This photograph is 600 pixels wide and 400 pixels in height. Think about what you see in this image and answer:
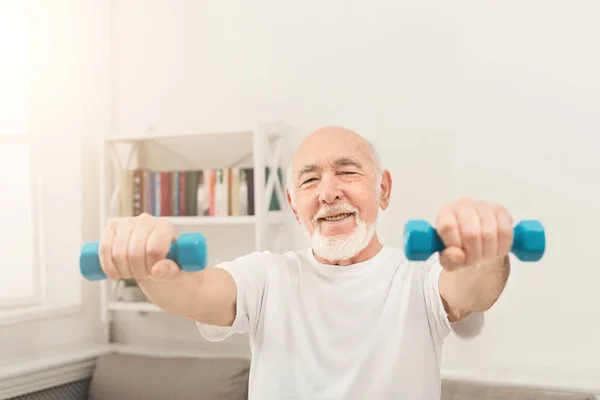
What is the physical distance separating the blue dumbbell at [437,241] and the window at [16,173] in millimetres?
2295

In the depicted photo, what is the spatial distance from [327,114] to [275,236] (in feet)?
1.81

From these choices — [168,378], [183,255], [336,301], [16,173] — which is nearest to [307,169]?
[336,301]

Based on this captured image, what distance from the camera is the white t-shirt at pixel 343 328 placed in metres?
1.35

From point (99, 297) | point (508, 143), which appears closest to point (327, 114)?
point (508, 143)

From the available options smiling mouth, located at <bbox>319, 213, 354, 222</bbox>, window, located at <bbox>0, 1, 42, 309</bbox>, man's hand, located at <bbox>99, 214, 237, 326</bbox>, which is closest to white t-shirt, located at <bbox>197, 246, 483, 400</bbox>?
smiling mouth, located at <bbox>319, 213, 354, 222</bbox>

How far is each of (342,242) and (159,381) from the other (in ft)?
4.89

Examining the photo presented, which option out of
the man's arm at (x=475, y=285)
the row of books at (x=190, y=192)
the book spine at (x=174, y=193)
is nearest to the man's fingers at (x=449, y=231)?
the man's arm at (x=475, y=285)

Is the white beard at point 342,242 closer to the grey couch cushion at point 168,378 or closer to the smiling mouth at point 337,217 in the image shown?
the smiling mouth at point 337,217

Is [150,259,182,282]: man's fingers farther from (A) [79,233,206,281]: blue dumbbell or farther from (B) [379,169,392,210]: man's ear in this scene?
(B) [379,169,392,210]: man's ear

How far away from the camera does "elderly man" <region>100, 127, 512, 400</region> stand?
51.6 inches

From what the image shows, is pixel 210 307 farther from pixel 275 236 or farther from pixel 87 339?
pixel 87 339

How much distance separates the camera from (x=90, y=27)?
306 centimetres

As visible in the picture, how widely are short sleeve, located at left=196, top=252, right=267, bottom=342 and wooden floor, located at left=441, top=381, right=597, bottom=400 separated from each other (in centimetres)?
112

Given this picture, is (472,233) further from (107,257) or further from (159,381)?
(159,381)
